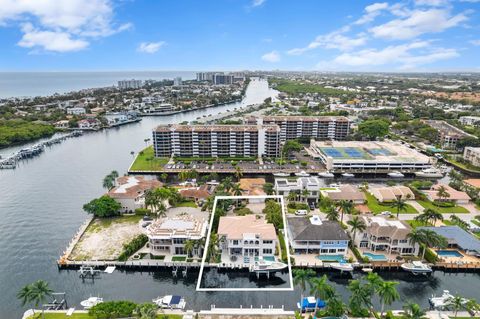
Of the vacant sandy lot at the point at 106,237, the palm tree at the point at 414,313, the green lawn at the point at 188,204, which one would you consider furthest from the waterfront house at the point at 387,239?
the vacant sandy lot at the point at 106,237

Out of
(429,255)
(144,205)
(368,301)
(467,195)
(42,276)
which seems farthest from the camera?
(467,195)

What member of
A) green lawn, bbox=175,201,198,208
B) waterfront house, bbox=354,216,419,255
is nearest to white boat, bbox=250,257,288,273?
waterfront house, bbox=354,216,419,255

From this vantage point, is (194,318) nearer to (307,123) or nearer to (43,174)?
(43,174)

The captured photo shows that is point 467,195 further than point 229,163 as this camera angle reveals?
No

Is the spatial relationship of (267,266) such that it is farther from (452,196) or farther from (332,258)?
(452,196)

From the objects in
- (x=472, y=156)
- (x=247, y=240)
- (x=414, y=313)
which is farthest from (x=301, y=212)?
(x=472, y=156)

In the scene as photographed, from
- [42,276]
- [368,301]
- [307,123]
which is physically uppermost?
[307,123]

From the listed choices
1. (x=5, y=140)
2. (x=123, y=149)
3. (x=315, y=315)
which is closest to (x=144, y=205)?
(x=315, y=315)
